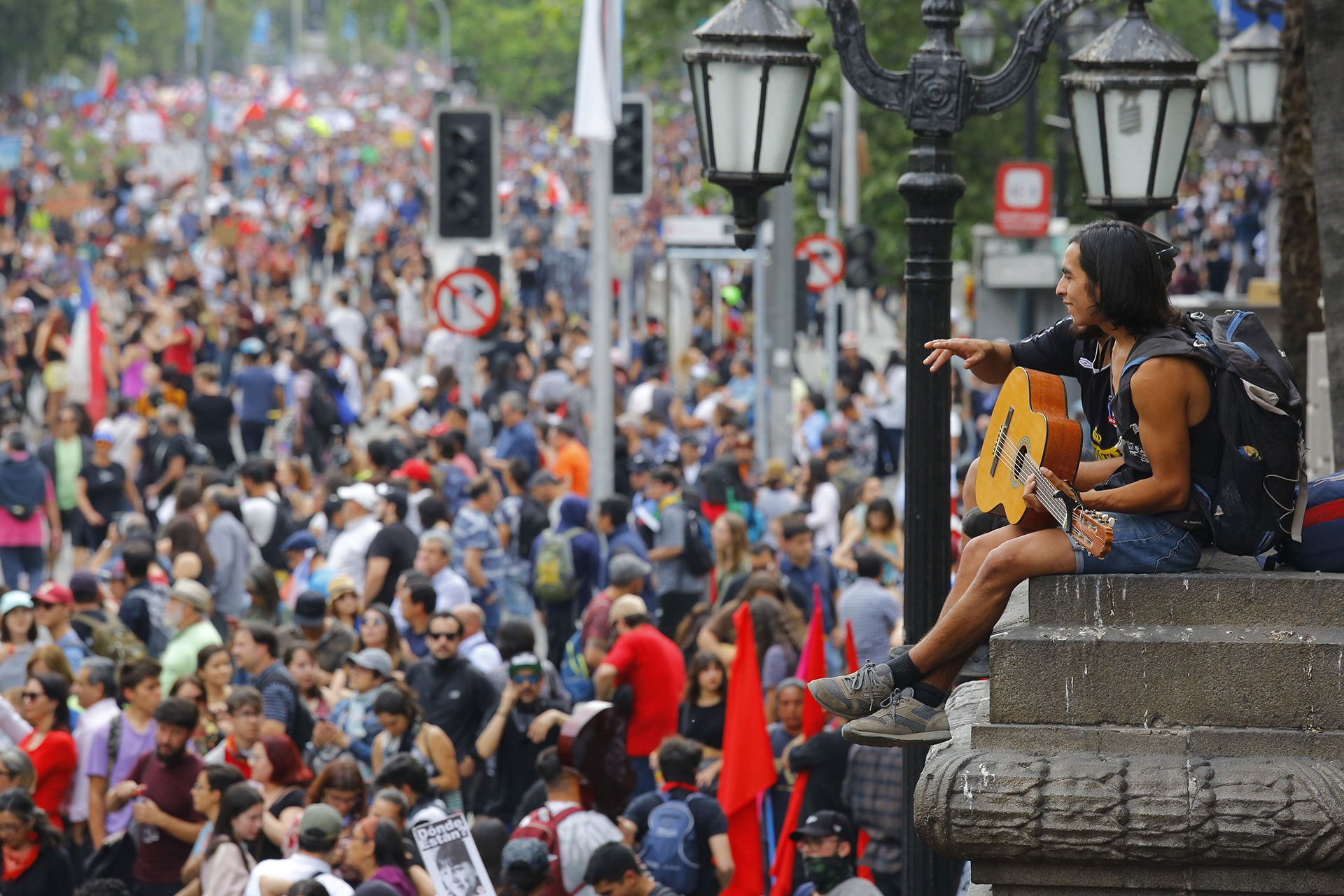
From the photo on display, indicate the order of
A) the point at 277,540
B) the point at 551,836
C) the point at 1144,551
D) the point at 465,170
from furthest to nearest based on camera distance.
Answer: the point at 465,170, the point at 277,540, the point at 551,836, the point at 1144,551

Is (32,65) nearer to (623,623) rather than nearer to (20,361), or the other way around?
(20,361)

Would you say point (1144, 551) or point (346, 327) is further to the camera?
A: point (346, 327)

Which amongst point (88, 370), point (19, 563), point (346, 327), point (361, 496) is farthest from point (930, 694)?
point (346, 327)

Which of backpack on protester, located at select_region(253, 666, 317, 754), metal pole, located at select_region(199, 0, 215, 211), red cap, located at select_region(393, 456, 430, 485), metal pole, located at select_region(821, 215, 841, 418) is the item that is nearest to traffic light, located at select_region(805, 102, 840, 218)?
metal pole, located at select_region(821, 215, 841, 418)

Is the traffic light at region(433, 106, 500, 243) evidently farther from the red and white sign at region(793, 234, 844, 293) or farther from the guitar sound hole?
the guitar sound hole

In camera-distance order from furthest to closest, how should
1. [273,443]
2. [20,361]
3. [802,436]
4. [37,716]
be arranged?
[20,361] → [273,443] → [802,436] → [37,716]

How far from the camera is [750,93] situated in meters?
6.21

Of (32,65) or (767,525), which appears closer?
(767,525)

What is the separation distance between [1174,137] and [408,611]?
19.2 feet

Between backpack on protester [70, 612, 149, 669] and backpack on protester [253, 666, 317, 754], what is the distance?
1425 millimetres

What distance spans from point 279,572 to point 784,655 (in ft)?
18.9

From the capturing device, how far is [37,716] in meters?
9.48

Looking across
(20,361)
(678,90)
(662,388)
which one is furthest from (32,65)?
(662,388)

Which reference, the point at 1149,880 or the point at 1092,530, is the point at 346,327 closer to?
the point at 1092,530
